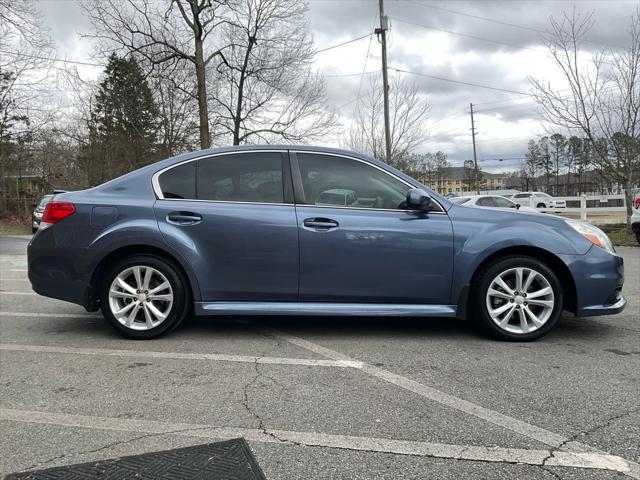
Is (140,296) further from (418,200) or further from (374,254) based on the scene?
(418,200)

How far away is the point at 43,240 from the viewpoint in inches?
168

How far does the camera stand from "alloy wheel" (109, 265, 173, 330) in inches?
166

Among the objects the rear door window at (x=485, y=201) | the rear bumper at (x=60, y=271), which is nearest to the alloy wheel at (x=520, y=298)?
the rear bumper at (x=60, y=271)

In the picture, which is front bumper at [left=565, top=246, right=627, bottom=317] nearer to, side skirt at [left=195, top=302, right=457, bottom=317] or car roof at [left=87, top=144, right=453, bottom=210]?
side skirt at [left=195, top=302, right=457, bottom=317]

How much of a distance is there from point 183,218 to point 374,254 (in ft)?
5.46

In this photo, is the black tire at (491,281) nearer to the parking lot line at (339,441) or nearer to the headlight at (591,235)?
the headlight at (591,235)

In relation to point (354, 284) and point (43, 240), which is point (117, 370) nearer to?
point (43, 240)

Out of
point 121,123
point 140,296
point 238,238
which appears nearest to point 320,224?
point 238,238

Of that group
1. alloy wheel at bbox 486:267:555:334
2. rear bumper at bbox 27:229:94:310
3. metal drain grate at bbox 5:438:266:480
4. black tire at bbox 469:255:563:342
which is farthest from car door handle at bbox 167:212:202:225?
alloy wheel at bbox 486:267:555:334

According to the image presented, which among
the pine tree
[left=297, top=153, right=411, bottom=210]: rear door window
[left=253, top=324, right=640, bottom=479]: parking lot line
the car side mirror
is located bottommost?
[left=253, top=324, right=640, bottom=479]: parking lot line

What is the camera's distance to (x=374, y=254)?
4.09 meters

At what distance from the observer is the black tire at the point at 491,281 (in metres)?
4.11

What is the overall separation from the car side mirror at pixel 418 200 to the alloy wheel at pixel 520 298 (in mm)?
840

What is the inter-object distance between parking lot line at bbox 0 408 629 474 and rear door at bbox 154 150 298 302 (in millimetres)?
1567
